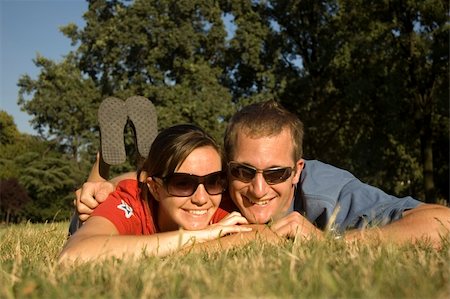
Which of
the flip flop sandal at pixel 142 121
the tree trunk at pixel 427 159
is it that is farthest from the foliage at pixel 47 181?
the flip flop sandal at pixel 142 121

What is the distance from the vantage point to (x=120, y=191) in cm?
431

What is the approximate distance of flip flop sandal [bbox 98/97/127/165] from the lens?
5652 millimetres

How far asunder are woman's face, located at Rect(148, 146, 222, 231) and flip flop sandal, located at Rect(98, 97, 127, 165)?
1688 millimetres

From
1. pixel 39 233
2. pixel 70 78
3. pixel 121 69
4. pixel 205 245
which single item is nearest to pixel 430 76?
pixel 121 69

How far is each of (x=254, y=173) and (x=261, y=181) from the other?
0.25ft

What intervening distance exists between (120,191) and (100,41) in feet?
81.9

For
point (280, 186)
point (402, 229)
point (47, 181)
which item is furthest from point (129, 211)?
point (47, 181)

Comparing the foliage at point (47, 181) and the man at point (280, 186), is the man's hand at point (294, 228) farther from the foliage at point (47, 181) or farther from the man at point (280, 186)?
the foliage at point (47, 181)

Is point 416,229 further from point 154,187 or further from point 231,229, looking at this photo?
point 154,187

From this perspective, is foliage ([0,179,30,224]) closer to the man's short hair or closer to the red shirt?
the red shirt

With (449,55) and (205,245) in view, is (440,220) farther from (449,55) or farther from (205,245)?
(449,55)

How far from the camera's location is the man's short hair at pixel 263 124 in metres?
4.02

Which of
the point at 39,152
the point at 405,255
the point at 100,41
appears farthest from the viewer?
the point at 39,152

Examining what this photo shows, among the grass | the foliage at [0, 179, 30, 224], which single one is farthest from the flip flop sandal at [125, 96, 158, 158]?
the foliage at [0, 179, 30, 224]
